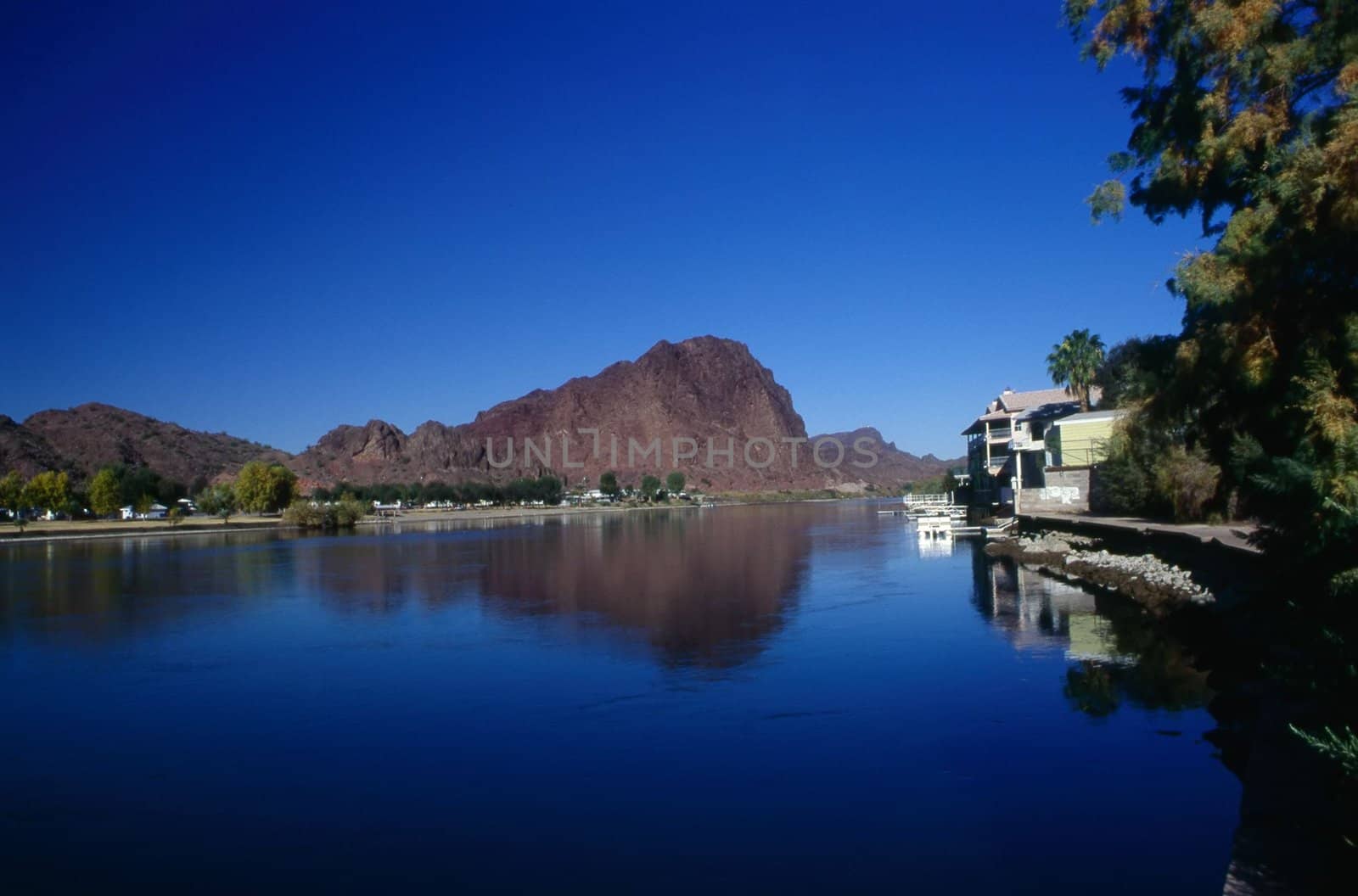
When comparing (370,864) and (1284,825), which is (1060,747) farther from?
(370,864)

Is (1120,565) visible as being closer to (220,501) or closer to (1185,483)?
(1185,483)

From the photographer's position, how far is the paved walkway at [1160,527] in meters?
21.3

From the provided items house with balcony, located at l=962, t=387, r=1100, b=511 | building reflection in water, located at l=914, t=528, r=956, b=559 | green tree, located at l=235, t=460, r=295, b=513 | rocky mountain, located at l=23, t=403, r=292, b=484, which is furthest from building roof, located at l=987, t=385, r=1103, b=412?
rocky mountain, located at l=23, t=403, r=292, b=484

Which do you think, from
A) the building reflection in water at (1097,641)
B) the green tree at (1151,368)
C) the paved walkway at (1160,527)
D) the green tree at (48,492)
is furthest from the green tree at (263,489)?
the green tree at (1151,368)

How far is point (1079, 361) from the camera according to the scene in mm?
52812

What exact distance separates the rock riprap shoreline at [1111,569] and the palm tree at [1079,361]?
17867 millimetres

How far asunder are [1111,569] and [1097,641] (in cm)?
845

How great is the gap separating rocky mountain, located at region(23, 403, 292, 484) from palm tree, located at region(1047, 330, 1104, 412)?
106576 mm

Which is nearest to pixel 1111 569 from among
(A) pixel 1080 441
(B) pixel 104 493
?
(A) pixel 1080 441

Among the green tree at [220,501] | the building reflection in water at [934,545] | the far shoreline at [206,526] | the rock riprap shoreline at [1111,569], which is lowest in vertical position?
the building reflection in water at [934,545]

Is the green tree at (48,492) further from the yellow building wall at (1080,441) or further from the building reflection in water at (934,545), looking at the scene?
the yellow building wall at (1080,441)

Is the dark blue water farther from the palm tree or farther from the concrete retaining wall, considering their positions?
the palm tree

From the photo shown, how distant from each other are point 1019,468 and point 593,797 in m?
41.2

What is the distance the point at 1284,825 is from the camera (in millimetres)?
6762
